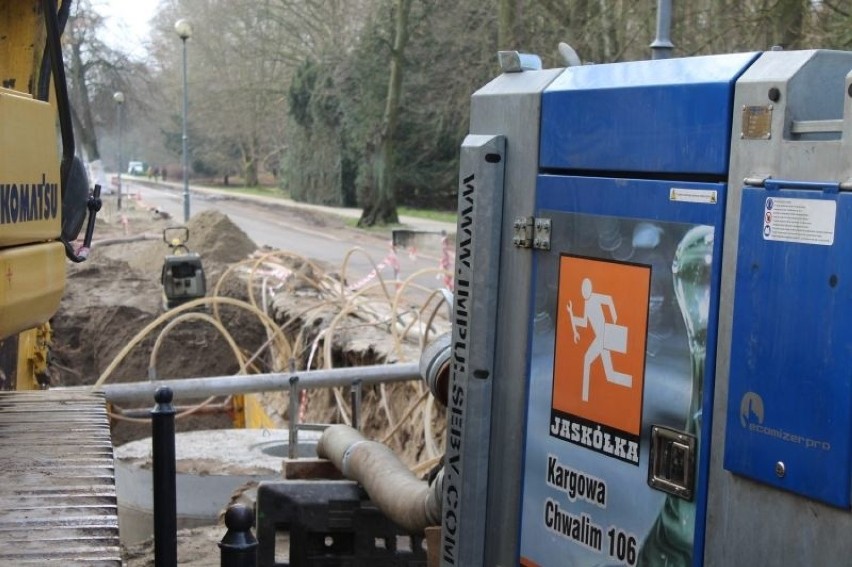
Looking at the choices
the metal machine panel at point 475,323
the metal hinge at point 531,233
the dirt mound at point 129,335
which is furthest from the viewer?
the dirt mound at point 129,335

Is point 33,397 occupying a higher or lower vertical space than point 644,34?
lower

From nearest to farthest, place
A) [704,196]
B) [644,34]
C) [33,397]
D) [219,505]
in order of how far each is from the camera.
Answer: [704,196]
[33,397]
[219,505]
[644,34]

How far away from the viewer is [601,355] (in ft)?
12.3

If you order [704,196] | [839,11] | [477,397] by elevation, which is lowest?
[477,397]

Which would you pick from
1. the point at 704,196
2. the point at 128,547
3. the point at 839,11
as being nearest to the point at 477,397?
the point at 704,196

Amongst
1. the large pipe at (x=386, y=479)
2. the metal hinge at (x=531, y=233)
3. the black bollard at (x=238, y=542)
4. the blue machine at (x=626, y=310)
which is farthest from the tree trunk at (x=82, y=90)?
the black bollard at (x=238, y=542)

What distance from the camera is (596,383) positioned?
3.74 m

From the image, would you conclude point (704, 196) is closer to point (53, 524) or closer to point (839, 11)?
point (53, 524)

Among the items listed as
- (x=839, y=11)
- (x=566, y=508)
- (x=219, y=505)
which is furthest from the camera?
(x=839, y=11)

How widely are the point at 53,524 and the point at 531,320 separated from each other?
1661 millimetres

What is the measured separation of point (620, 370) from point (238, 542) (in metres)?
1.24

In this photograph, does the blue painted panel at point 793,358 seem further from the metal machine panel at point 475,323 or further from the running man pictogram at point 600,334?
the metal machine panel at point 475,323

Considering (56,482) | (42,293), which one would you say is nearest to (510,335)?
(56,482)

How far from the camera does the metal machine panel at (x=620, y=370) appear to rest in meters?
3.39
